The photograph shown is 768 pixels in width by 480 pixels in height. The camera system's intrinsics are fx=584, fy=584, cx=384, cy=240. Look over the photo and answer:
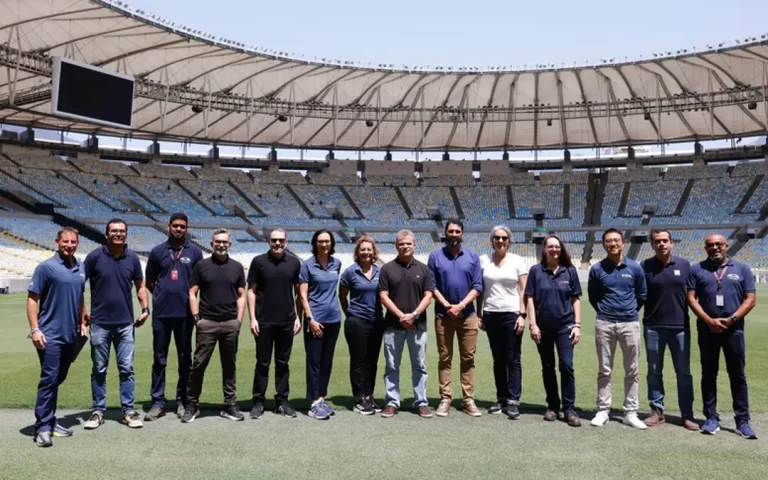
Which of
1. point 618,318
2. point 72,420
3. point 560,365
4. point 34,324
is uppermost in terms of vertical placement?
point 618,318

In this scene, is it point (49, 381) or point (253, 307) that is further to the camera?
point (253, 307)

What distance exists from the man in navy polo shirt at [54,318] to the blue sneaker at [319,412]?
2189mm

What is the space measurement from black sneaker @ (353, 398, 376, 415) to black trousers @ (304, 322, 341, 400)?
0.37 meters

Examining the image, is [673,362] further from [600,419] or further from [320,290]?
[320,290]

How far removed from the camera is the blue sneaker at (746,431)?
204 inches

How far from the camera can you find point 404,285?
6.09 m

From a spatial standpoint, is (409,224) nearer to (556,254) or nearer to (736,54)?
(736,54)

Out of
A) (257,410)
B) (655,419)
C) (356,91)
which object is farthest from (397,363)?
(356,91)

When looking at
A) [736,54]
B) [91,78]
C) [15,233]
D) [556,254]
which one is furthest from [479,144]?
[556,254]

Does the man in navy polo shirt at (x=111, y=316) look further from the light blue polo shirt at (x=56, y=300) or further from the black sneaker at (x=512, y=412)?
the black sneaker at (x=512, y=412)

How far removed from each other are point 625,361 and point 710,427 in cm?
91

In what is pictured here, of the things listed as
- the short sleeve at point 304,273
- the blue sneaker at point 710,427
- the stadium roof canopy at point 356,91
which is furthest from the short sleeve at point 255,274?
Answer: the stadium roof canopy at point 356,91

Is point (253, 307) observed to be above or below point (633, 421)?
above

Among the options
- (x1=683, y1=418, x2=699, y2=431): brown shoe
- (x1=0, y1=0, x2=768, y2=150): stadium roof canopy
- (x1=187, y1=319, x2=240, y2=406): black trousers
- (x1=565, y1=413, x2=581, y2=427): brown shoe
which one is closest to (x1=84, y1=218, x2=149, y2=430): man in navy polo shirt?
(x1=187, y1=319, x2=240, y2=406): black trousers
